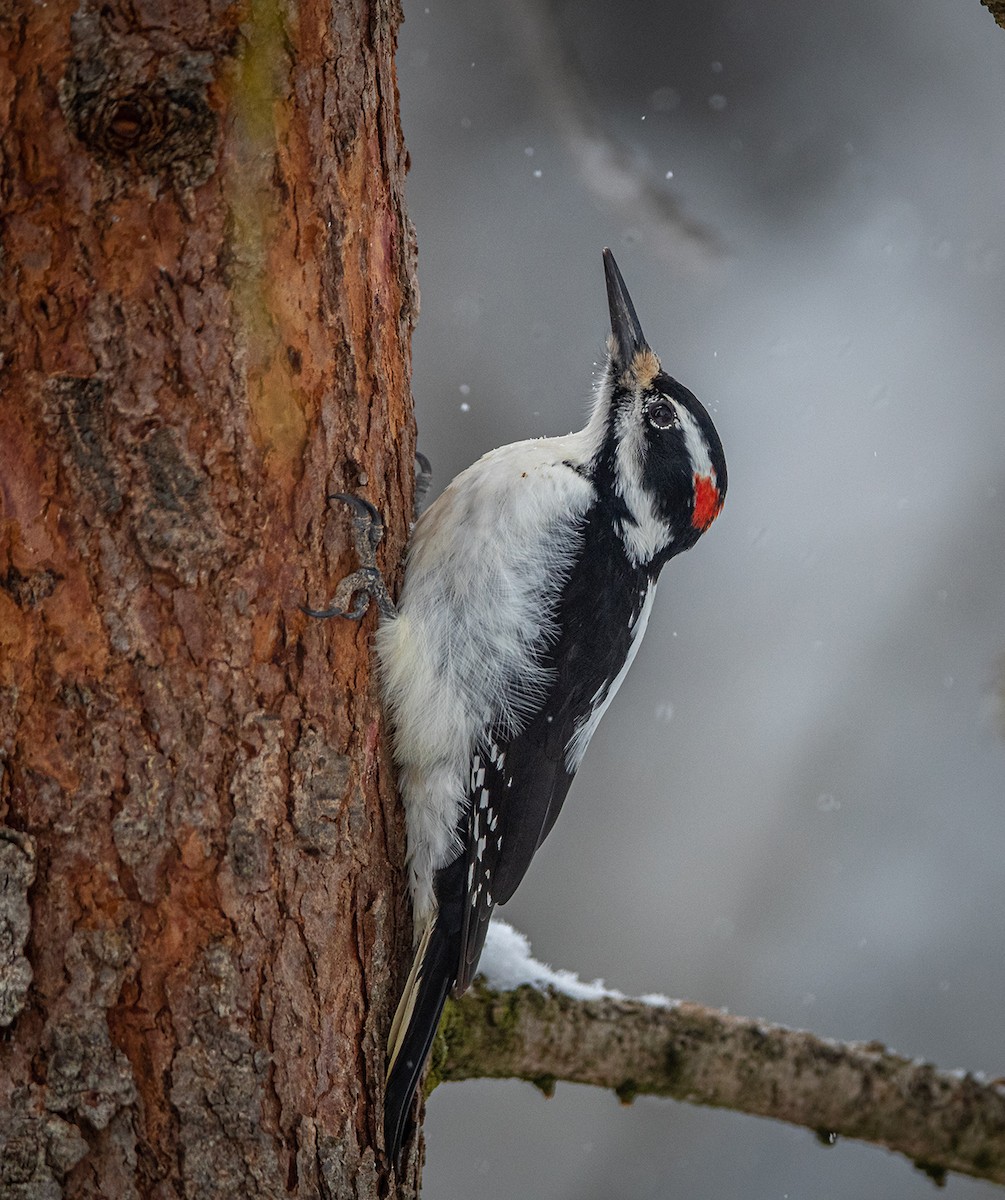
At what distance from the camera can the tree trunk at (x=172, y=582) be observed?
1.40 m

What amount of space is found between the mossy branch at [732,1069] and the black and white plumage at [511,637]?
0.21 metres

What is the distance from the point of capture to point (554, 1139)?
4594mm

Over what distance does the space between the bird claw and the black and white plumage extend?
0.39ft

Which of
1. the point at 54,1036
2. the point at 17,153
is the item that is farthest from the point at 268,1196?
the point at 17,153

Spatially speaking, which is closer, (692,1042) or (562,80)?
(692,1042)

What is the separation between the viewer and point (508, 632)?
209 cm

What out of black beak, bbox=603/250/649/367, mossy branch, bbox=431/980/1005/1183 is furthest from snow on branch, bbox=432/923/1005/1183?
black beak, bbox=603/250/649/367

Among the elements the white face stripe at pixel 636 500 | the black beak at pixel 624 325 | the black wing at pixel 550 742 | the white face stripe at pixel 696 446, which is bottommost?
the black wing at pixel 550 742

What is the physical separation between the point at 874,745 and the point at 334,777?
343 centimetres

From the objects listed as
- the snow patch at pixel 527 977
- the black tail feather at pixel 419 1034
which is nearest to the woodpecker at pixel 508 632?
the black tail feather at pixel 419 1034

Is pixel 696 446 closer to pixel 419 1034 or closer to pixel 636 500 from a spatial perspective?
pixel 636 500

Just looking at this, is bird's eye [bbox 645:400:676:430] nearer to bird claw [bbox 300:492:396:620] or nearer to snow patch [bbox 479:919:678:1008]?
bird claw [bbox 300:492:396:620]

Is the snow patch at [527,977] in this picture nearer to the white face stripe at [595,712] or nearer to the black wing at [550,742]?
the black wing at [550,742]

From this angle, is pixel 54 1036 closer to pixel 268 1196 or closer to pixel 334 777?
pixel 268 1196
